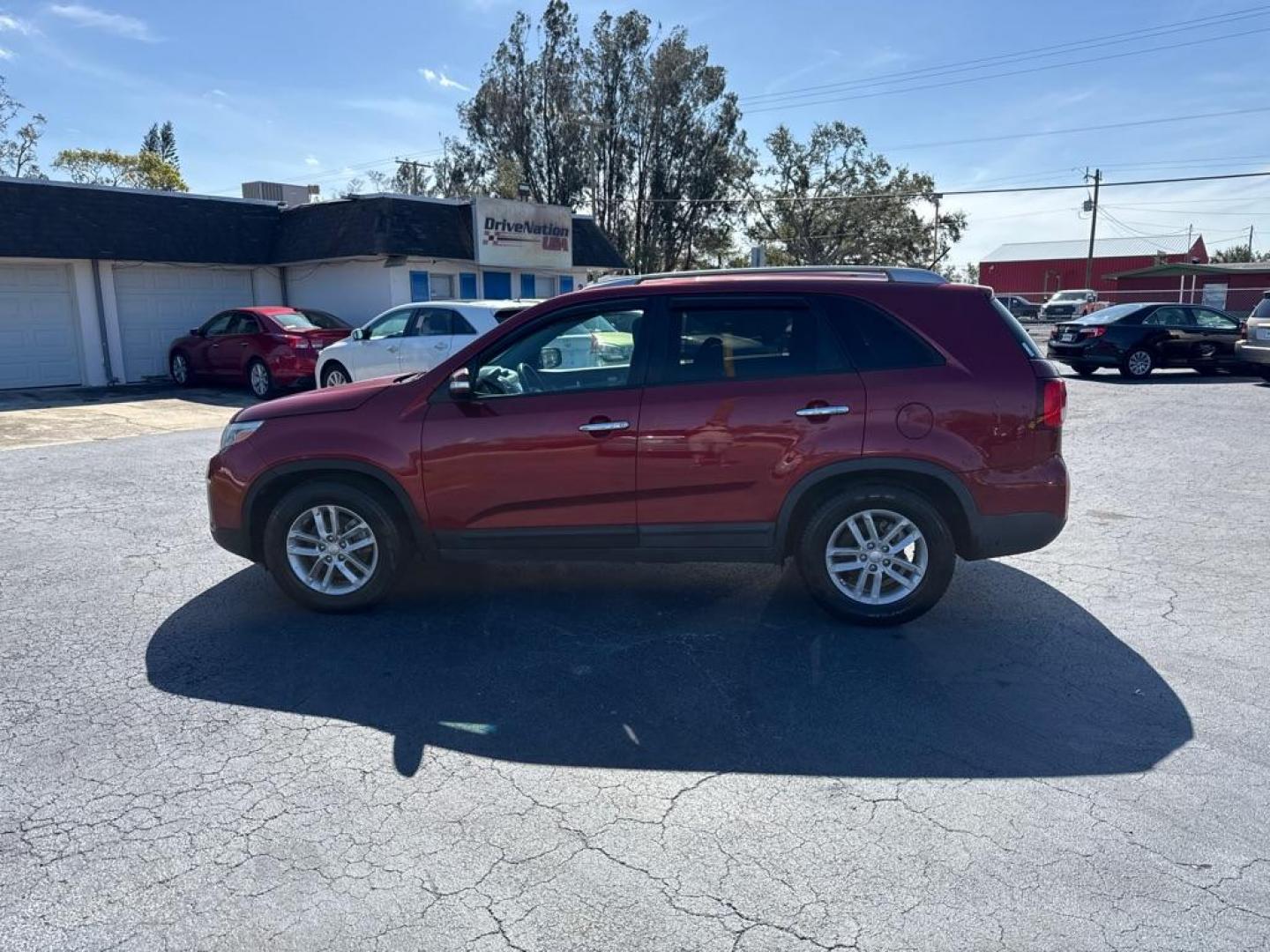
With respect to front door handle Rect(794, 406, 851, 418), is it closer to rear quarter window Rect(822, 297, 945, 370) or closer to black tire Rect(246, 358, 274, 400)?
rear quarter window Rect(822, 297, 945, 370)

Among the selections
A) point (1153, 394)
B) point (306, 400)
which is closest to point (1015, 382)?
point (306, 400)

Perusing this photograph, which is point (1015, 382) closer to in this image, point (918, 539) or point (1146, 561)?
point (918, 539)

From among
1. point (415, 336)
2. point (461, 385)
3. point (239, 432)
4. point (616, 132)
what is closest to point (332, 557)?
point (239, 432)

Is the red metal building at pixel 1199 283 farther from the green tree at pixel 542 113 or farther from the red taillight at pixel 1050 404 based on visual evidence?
the red taillight at pixel 1050 404

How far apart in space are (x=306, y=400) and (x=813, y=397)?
2.87 meters

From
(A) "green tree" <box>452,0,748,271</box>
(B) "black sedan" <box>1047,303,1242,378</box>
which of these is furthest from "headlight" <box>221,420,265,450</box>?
(A) "green tree" <box>452,0,748,271</box>

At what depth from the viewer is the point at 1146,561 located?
236 inches

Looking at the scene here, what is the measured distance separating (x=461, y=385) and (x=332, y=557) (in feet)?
4.15

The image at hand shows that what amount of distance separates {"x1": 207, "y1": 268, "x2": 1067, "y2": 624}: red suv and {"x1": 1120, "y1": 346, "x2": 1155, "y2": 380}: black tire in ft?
49.3

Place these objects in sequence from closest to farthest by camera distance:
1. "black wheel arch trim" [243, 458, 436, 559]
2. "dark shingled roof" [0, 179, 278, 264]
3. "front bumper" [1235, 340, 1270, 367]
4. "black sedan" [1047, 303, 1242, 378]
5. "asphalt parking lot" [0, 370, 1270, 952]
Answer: "asphalt parking lot" [0, 370, 1270, 952]
"black wheel arch trim" [243, 458, 436, 559]
"front bumper" [1235, 340, 1270, 367]
"dark shingled roof" [0, 179, 278, 264]
"black sedan" [1047, 303, 1242, 378]

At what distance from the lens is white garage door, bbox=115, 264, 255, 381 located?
18734mm

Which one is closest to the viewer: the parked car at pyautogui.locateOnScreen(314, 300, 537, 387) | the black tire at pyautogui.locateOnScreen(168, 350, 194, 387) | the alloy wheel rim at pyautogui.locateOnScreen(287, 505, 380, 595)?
the alloy wheel rim at pyautogui.locateOnScreen(287, 505, 380, 595)

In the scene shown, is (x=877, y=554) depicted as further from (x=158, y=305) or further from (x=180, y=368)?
(x=158, y=305)

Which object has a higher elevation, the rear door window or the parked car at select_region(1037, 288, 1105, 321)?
the parked car at select_region(1037, 288, 1105, 321)
